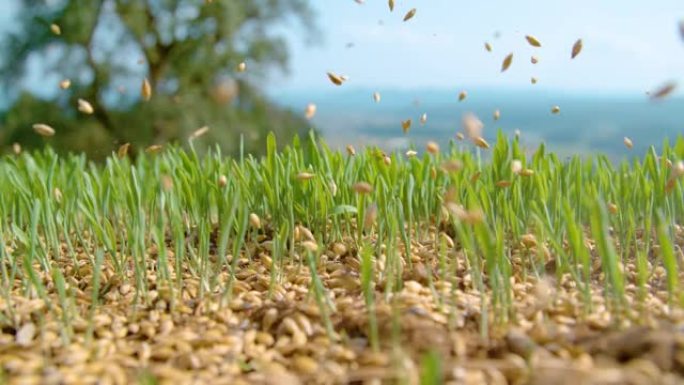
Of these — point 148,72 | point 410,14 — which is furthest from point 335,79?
point 148,72

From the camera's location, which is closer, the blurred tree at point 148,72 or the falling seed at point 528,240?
the falling seed at point 528,240

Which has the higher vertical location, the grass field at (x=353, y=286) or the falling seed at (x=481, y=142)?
the falling seed at (x=481, y=142)

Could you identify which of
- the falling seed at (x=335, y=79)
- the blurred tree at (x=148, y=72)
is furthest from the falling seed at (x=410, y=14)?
the blurred tree at (x=148, y=72)

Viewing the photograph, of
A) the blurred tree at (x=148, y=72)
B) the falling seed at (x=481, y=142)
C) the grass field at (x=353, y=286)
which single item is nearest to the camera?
the grass field at (x=353, y=286)

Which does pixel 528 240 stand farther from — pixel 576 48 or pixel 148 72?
pixel 148 72

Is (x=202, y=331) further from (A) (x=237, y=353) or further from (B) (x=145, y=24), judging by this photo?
(B) (x=145, y=24)

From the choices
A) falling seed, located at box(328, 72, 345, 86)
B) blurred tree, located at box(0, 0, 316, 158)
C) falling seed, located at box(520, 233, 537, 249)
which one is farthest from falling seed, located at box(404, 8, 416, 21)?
blurred tree, located at box(0, 0, 316, 158)

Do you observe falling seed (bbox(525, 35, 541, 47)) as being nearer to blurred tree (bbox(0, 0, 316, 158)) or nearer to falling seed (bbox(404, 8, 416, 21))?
falling seed (bbox(404, 8, 416, 21))

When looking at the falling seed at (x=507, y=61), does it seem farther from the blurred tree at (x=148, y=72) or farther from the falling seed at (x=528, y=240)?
the blurred tree at (x=148, y=72)
